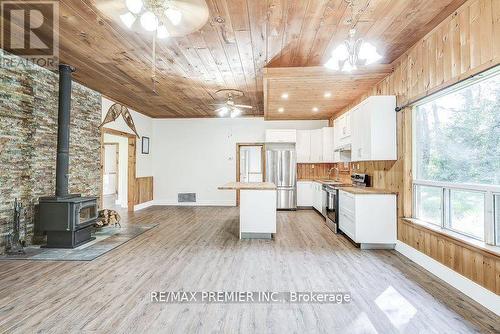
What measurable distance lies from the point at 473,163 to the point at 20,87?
5.80 meters

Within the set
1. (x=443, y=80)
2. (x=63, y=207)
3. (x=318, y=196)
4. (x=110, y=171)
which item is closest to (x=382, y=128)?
(x=443, y=80)

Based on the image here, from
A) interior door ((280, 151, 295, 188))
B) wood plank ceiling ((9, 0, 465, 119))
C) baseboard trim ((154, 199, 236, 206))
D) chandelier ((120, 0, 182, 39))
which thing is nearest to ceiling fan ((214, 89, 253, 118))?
wood plank ceiling ((9, 0, 465, 119))

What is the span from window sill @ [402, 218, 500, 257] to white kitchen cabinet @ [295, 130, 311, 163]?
3.95m

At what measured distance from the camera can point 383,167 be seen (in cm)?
417

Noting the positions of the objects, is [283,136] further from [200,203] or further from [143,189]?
[143,189]

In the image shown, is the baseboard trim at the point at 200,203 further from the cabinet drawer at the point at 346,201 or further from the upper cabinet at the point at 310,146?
the cabinet drawer at the point at 346,201

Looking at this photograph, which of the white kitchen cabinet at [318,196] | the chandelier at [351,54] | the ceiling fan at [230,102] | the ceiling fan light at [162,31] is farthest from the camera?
the white kitchen cabinet at [318,196]

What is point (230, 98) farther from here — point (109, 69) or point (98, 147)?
point (98, 147)

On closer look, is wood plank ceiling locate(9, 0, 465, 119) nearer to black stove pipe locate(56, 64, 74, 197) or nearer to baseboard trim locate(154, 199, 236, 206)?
black stove pipe locate(56, 64, 74, 197)

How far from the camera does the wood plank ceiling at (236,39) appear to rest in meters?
2.52

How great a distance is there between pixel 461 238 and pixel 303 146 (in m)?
4.88

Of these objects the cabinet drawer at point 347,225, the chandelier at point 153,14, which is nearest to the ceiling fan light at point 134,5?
the chandelier at point 153,14

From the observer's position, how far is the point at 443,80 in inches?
110

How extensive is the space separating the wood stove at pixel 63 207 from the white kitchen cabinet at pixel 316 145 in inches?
214
